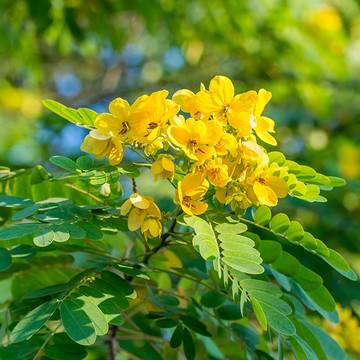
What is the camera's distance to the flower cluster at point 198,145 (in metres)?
0.98

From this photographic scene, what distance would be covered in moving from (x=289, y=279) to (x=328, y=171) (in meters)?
1.25

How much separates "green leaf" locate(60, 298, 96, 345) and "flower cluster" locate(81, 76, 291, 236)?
14 cm

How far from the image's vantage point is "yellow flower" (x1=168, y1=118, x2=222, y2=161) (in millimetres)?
964

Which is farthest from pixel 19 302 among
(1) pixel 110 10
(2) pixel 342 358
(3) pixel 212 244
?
(1) pixel 110 10

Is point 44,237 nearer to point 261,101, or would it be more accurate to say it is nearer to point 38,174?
point 38,174

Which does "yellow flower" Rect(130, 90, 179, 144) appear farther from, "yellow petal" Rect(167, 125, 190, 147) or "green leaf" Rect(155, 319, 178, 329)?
"green leaf" Rect(155, 319, 178, 329)

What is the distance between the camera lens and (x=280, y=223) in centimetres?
109

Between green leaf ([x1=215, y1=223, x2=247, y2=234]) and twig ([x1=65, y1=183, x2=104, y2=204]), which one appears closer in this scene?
green leaf ([x1=215, y1=223, x2=247, y2=234])

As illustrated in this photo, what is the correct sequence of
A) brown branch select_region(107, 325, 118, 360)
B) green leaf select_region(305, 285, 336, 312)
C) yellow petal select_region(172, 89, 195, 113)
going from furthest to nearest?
brown branch select_region(107, 325, 118, 360) → green leaf select_region(305, 285, 336, 312) → yellow petal select_region(172, 89, 195, 113)

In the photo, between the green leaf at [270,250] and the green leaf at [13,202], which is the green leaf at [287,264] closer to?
Result: the green leaf at [270,250]

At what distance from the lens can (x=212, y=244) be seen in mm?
952

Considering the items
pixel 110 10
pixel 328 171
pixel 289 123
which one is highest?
pixel 110 10

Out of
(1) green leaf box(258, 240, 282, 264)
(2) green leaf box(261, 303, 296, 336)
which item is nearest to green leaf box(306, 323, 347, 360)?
(1) green leaf box(258, 240, 282, 264)

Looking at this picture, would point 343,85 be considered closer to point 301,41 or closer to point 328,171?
point 301,41
